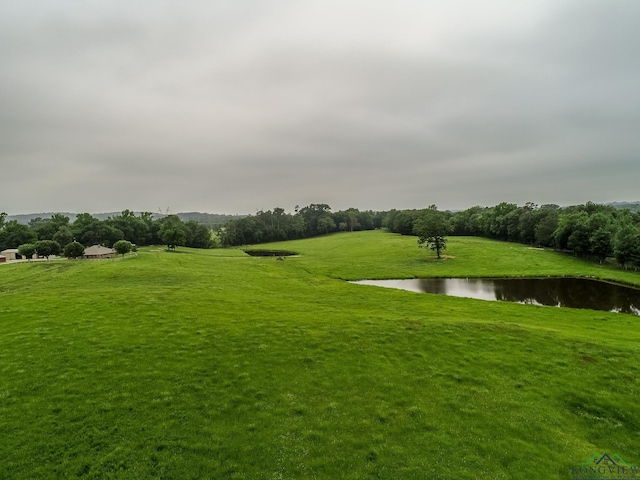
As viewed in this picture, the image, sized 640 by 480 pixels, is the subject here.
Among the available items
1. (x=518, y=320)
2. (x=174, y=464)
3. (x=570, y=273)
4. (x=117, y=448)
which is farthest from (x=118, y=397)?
(x=570, y=273)

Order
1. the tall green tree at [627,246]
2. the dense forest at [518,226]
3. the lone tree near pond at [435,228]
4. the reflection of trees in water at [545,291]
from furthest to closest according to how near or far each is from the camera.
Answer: the lone tree near pond at [435,228], the dense forest at [518,226], the tall green tree at [627,246], the reflection of trees in water at [545,291]

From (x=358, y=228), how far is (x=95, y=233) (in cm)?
13287

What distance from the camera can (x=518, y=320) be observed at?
30.7 metres

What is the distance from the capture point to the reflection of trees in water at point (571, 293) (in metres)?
40.3

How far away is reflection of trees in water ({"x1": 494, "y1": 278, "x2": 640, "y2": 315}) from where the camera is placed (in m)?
40.3

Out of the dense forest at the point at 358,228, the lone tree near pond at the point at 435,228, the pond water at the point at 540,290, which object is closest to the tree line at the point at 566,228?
the dense forest at the point at 358,228

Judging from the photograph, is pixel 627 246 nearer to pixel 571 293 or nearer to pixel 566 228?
pixel 566 228

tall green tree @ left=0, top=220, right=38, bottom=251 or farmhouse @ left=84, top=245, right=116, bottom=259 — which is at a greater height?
tall green tree @ left=0, top=220, right=38, bottom=251

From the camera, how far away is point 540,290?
47656 mm

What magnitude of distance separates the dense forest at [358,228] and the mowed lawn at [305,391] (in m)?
48.5

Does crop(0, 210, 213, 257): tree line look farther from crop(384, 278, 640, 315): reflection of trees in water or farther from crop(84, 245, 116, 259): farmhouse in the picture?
crop(384, 278, 640, 315): reflection of trees in water

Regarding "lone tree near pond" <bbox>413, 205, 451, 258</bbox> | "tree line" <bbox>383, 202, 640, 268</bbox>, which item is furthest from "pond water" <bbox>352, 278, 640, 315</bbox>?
"lone tree near pond" <bbox>413, 205, 451, 258</bbox>

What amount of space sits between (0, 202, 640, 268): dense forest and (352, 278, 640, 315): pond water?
66.4ft

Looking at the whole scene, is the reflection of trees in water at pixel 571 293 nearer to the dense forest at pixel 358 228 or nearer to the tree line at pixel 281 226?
the dense forest at pixel 358 228
